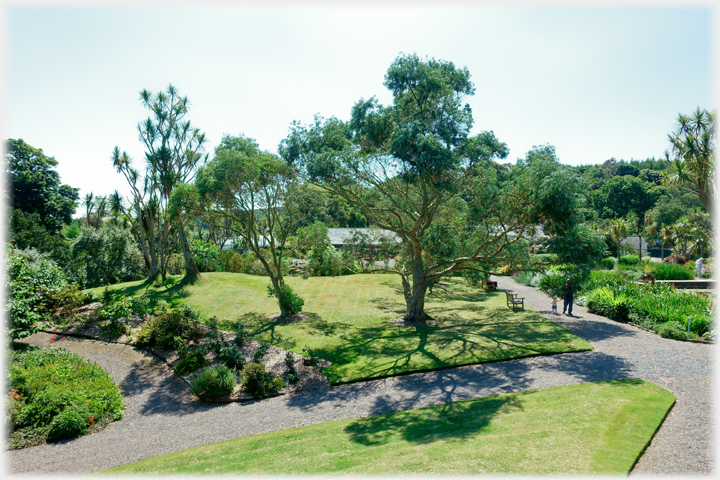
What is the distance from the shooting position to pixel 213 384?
36.4 feet

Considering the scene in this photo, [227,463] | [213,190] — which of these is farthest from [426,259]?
[227,463]

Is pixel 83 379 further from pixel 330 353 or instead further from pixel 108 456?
pixel 330 353

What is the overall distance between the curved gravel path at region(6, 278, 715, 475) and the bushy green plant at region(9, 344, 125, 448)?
0.40 metres

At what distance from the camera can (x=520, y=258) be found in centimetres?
1666

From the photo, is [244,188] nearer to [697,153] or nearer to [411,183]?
[411,183]

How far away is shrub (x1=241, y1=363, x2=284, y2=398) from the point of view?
11.3 meters

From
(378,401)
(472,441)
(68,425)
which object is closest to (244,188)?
(68,425)

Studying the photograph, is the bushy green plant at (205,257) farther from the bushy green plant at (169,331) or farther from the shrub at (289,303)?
the bushy green plant at (169,331)

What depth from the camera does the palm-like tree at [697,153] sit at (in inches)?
896

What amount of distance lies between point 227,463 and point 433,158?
10191mm

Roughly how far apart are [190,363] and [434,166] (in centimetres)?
1093

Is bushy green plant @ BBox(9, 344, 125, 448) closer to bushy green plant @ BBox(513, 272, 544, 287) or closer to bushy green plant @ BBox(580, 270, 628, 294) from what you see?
bushy green plant @ BBox(580, 270, 628, 294)

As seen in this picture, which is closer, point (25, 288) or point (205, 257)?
point (25, 288)

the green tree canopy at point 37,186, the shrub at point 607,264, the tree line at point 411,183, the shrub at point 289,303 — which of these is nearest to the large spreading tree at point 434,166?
the tree line at point 411,183
